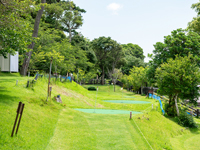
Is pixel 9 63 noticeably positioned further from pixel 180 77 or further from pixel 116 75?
pixel 116 75

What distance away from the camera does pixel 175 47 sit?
2145 cm

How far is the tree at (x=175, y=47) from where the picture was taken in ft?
69.5

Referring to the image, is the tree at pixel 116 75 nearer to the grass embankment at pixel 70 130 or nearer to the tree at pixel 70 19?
the tree at pixel 70 19

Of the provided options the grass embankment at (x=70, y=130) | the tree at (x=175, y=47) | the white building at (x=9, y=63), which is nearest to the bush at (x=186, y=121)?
the grass embankment at (x=70, y=130)

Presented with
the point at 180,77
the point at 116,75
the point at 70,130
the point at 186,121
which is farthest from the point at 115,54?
the point at 70,130

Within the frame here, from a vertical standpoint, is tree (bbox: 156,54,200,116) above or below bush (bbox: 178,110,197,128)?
above

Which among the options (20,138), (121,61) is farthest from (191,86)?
(121,61)

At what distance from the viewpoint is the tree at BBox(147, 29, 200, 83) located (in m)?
→ 21.2

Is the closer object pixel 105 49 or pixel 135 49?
pixel 105 49

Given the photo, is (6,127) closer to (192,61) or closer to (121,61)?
(192,61)

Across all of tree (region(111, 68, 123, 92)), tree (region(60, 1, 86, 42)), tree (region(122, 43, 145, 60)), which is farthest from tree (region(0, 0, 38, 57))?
tree (region(122, 43, 145, 60))

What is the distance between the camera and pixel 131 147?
8.77 metres

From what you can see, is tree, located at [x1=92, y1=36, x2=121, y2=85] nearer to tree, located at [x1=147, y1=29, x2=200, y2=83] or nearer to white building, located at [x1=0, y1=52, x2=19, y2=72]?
tree, located at [x1=147, y1=29, x2=200, y2=83]

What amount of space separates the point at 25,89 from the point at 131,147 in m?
8.70
